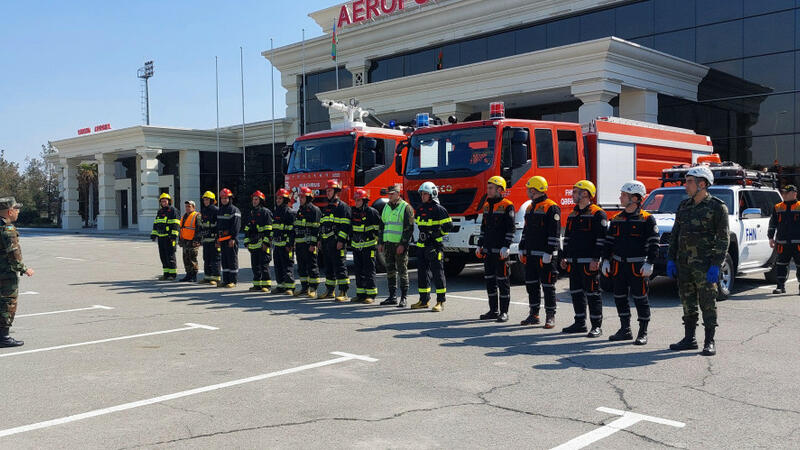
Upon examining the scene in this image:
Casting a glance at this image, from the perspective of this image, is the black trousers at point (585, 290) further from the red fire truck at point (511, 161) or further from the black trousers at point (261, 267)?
the black trousers at point (261, 267)

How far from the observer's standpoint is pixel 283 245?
39.4 feet

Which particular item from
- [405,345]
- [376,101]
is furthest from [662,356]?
[376,101]

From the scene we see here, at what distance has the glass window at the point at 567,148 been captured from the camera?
12.4m

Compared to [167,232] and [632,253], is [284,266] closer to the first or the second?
[167,232]

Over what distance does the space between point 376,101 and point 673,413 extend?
24961 mm

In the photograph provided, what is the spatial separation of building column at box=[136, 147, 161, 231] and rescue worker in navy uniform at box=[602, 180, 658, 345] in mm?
36658

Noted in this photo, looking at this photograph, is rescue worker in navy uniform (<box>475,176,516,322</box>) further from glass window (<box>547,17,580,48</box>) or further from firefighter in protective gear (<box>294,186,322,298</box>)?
glass window (<box>547,17,580,48</box>)

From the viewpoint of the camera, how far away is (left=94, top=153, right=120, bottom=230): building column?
4516 cm

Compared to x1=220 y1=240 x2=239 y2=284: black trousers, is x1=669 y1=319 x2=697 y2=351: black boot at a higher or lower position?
lower

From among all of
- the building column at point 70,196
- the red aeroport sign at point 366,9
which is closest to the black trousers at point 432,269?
the red aeroport sign at point 366,9

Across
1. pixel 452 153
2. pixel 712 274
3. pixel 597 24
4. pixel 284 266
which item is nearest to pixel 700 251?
pixel 712 274

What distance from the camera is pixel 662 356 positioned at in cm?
687

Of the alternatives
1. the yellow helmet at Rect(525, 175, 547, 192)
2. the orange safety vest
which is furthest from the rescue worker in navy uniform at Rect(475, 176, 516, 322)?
the orange safety vest

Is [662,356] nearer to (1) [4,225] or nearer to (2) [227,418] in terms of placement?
(2) [227,418]
